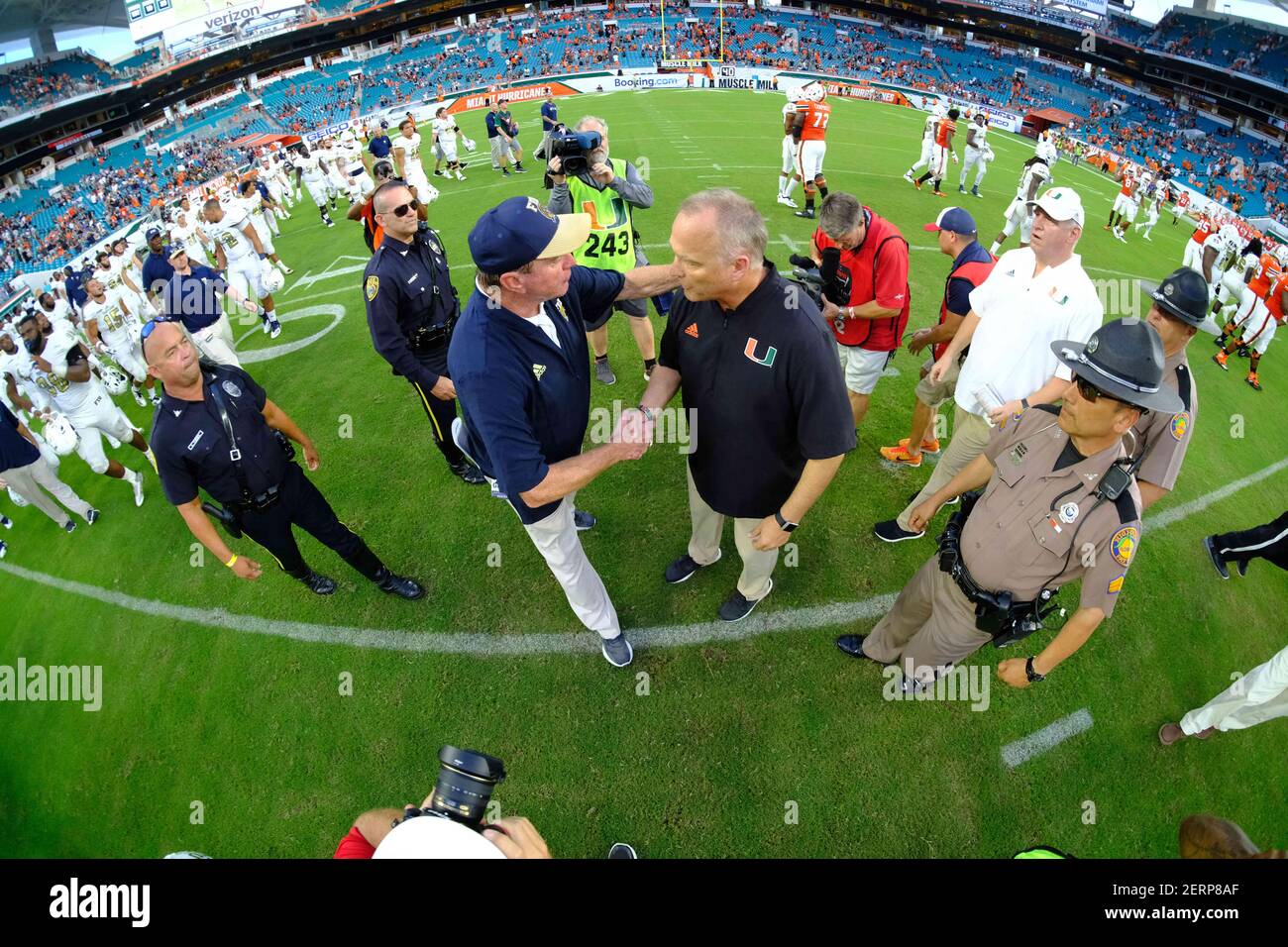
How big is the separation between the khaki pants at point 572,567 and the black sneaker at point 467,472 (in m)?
2.47

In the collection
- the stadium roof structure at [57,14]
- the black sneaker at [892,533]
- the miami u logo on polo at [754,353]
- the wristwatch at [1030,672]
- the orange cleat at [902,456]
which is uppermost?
the stadium roof structure at [57,14]

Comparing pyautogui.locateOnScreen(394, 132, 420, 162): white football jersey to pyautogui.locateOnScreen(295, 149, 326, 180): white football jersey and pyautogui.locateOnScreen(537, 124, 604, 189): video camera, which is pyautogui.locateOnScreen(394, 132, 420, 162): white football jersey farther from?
pyautogui.locateOnScreen(537, 124, 604, 189): video camera

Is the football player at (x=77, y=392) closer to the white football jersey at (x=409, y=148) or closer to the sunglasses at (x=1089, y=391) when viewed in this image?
the sunglasses at (x=1089, y=391)

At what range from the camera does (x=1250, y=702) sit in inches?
136

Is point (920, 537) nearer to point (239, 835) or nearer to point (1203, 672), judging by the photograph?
point (1203, 672)

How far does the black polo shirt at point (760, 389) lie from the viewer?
9.39 feet

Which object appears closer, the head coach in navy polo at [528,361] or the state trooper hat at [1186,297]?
the head coach in navy polo at [528,361]

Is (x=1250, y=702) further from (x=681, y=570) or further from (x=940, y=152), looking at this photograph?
(x=940, y=152)

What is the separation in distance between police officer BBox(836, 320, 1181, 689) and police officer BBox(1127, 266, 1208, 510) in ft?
2.71

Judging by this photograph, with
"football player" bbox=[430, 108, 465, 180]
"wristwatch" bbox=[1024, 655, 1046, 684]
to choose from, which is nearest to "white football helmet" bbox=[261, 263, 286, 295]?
"football player" bbox=[430, 108, 465, 180]

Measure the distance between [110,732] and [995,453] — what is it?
6391mm

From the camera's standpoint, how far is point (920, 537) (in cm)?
521

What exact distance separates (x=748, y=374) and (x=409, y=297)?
10.5ft

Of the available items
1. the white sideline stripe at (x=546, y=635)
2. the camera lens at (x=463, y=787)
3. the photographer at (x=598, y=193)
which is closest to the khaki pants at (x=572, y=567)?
the white sideline stripe at (x=546, y=635)
